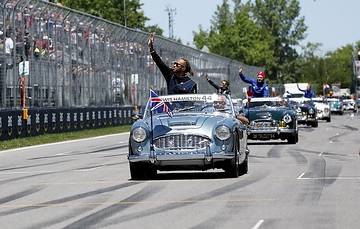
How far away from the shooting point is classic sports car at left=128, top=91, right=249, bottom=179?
16.2 m

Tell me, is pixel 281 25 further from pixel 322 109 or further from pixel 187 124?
pixel 187 124

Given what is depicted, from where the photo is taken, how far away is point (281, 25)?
162 meters

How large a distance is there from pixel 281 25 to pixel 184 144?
147m

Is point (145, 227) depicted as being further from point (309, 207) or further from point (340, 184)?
point (340, 184)

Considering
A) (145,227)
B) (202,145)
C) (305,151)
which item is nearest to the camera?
(145,227)

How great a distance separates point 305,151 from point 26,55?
55.0ft

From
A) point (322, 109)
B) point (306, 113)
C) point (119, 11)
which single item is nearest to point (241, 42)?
point (119, 11)

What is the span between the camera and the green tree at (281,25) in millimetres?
161125

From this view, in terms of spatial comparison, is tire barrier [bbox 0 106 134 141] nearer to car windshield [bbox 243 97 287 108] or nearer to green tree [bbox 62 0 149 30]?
car windshield [bbox 243 97 287 108]

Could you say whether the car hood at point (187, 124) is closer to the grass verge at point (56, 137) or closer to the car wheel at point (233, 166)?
the car wheel at point (233, 166)

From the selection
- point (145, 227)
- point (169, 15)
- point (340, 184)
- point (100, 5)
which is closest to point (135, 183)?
point (340, 184)

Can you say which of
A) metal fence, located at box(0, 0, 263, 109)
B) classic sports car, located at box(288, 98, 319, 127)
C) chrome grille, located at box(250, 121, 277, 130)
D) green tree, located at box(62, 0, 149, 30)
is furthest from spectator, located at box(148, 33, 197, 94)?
green tree, located at box(62, 0, 149, 30)

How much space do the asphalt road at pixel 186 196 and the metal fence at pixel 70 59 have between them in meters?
15.6

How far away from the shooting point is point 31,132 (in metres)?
36.3
